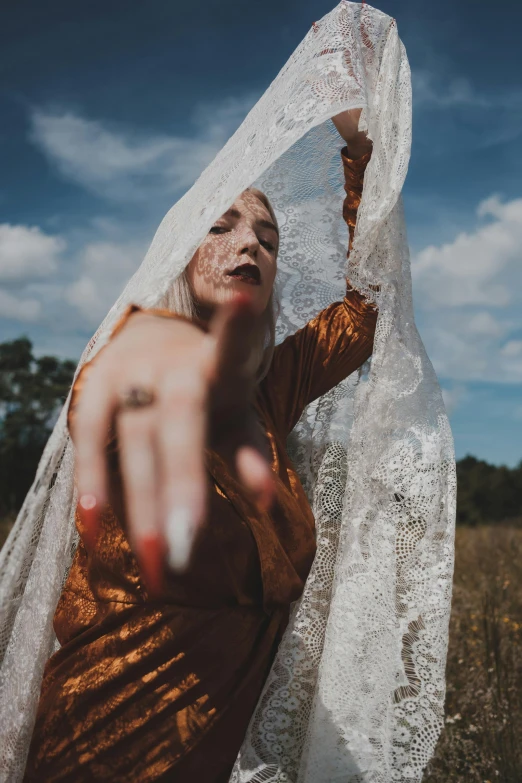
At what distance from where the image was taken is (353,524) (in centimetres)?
140

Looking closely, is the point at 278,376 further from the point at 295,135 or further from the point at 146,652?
the point at 146,652

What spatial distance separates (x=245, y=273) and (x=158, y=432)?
1.35 feet

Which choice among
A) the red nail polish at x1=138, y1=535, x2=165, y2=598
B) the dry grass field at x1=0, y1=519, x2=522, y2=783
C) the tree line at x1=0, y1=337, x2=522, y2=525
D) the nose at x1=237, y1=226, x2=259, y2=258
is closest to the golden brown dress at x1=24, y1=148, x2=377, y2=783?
the red nail polish at x1=138, y1=535, x2=165, y2=598

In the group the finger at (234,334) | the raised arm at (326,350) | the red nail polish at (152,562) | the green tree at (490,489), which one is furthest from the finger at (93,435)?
the green tree at (490,489)

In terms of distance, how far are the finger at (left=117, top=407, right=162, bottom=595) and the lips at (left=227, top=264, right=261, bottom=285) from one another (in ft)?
1.24

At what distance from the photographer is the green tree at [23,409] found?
13.2 meters

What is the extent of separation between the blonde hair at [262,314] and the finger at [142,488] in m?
0.31

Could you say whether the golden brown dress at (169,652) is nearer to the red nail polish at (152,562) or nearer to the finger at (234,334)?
the red nail polish at (152,562)

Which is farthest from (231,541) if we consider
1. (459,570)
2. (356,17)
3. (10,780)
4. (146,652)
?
(459,570)

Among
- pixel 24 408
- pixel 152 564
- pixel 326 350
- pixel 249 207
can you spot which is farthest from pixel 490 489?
pixel 152 564

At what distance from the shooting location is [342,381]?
1.75m

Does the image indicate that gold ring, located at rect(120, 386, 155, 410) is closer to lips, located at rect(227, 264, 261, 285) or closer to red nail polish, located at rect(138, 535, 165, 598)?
red nail polish, located at rect(138, 535, 165, 598)

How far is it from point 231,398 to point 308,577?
1.59 ft

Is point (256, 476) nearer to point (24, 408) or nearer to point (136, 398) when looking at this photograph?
point (136, 398)
